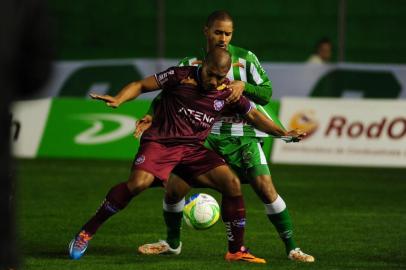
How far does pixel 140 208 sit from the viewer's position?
11164 millimetres

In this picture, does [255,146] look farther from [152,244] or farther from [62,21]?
[62,21]

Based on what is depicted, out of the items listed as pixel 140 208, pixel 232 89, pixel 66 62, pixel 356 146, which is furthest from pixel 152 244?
pixel 66 62

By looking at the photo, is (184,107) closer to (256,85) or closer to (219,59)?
(219,59)

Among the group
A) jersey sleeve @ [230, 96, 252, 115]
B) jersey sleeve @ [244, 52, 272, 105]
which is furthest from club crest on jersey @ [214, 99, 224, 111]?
jersey sleeve @ [244, 52, 272, 105]

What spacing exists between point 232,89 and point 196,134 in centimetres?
43

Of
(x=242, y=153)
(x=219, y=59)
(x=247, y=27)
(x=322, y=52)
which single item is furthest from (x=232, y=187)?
(x=247, y=27)

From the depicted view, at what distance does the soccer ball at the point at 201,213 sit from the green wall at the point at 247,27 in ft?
38.4

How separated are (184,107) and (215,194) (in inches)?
199

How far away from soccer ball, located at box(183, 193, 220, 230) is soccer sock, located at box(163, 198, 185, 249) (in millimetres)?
178

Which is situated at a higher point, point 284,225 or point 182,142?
point 182,142

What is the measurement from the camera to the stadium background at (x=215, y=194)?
8.12 m

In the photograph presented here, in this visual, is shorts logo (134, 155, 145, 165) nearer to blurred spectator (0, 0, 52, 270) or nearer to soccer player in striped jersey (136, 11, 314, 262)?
soccer player in striped jersey (136, 11, 314, 262)

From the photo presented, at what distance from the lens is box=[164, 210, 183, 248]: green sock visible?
7.87 meters

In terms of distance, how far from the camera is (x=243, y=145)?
310 inches
